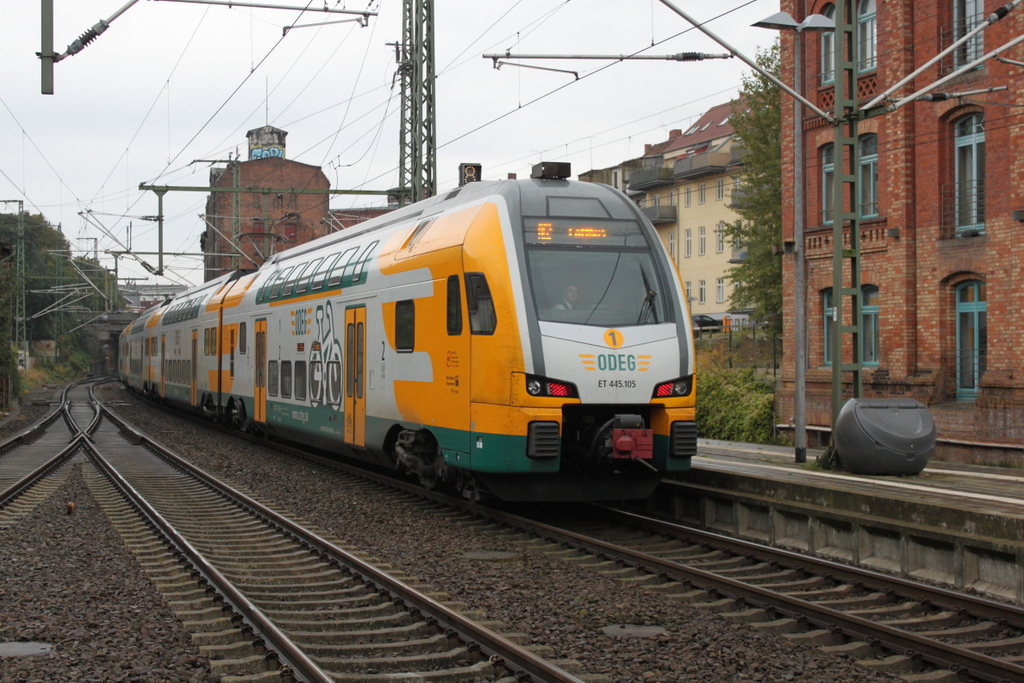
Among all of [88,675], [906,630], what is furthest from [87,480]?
[906,630]

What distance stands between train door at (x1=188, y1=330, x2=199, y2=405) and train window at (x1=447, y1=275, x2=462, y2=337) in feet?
55.5

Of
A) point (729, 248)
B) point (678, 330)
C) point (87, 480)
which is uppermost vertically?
point (729, 248)

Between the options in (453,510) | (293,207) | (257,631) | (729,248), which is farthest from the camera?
(293,207)

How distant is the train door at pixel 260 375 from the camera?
19984 mm

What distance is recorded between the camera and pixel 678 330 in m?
11.2

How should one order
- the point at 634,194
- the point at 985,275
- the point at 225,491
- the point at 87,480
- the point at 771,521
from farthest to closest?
the point at 634,194 < the point at 985,275 < the point at 87,480 < the point at 225,491 < the point at 771,521

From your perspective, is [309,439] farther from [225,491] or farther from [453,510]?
[453,510]

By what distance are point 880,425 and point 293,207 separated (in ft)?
217

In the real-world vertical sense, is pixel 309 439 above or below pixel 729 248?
below

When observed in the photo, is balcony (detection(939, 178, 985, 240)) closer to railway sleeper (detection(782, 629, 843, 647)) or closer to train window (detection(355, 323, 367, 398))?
train window (detection(355, 323, 367, 398))

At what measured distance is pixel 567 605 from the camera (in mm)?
7891

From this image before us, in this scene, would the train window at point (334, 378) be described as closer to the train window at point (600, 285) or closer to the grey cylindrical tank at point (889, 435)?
the train window at point (600, 285)

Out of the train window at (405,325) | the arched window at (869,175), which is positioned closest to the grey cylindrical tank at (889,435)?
the train window at (405,325)

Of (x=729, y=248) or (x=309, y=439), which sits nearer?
(x=309, y=439)
